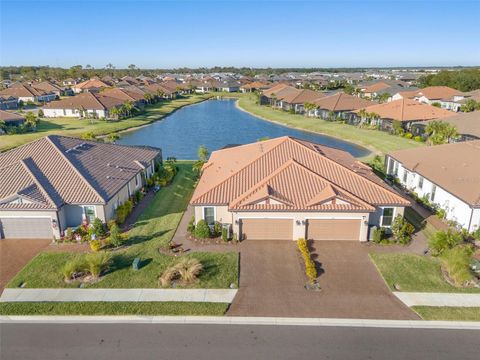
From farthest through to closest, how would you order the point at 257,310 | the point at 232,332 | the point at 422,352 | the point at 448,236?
the point at 448,236
the point at 257,310
the point at 232,332
the point at 422,352

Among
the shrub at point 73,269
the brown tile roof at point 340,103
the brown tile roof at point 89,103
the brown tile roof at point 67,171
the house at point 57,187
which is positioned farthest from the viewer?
the brown tile roof at point 89,103

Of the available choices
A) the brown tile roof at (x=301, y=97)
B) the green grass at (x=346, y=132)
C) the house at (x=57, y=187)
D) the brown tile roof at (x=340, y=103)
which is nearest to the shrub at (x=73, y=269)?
the house at (x=57, y=187)

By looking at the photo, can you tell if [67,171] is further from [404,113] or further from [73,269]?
[404,113]

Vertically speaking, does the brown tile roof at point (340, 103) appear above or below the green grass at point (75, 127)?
above

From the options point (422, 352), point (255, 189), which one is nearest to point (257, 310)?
point (422, 352)

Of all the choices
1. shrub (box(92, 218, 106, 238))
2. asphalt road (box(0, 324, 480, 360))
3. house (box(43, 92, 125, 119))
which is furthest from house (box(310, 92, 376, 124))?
asphalt road (box(0, 324, 480, 360))

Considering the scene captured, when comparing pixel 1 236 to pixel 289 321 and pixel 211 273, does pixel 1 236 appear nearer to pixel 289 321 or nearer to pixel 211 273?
pixel 211 273

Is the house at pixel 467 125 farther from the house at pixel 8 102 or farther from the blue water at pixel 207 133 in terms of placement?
the house at pixel 8 102

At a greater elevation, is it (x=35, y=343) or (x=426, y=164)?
(x=426, y=164)
